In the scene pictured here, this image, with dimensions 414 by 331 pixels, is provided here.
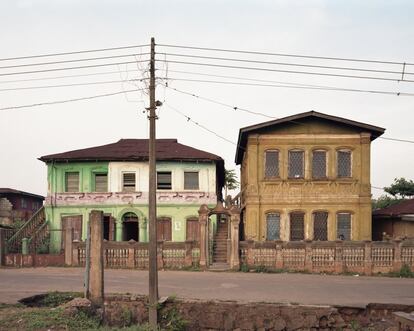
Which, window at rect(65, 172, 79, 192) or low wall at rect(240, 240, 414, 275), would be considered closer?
low wall at rect(240, 240, 414, 275)

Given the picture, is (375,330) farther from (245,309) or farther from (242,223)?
(242,223)

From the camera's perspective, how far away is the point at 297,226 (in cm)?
3103

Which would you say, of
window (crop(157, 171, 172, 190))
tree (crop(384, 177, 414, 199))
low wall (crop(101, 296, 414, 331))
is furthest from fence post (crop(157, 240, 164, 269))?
tree (crop(384, 177, 414, 199))

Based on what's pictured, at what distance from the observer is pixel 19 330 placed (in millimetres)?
12867

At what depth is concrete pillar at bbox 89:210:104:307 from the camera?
634 inches

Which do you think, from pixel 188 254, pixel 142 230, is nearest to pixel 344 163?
pixel 188 254

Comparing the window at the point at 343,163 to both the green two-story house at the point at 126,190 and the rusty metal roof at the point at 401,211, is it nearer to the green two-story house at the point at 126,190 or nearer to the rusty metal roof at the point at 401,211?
the rusty metal roof at the point at 401,211

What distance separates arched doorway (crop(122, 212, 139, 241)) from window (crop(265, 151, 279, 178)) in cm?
878

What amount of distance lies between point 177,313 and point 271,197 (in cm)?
1524

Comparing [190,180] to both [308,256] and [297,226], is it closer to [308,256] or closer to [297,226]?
[297,226]

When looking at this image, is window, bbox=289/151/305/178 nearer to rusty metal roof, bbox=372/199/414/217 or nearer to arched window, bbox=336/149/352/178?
arched window, bbox=336/149/352/178

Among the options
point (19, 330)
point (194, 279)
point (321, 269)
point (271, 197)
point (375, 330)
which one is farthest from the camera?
point (271, 197)

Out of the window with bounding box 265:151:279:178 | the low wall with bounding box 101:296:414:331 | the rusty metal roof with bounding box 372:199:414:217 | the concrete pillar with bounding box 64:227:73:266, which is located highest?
the window with bounding box 265:151:279:178

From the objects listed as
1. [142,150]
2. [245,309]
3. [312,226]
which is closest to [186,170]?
[142,150]
